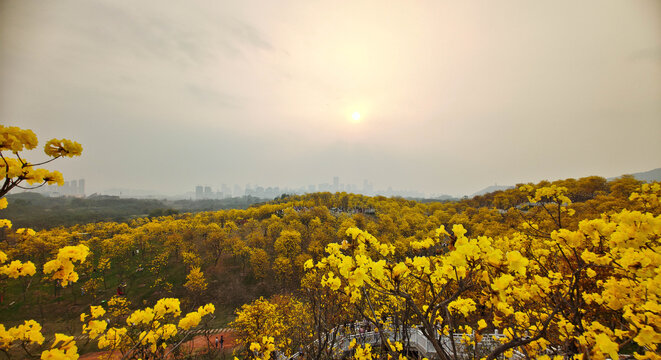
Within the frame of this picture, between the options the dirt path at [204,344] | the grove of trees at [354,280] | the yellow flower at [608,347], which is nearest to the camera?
the yellow flower at [608,347]

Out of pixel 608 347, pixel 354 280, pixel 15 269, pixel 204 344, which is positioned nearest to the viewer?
pixel 608 347

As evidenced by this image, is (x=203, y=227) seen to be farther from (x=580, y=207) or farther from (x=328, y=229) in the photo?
(x=580, y=207)

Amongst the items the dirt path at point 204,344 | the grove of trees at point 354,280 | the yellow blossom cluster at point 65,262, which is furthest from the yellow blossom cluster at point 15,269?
the dirt path at point 204,344

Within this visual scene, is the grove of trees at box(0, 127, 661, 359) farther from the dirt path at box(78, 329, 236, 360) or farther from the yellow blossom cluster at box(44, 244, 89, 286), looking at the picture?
the dirt path at box(78, 329, 236, 360)

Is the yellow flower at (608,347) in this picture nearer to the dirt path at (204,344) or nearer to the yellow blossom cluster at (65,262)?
the yellow blossom cluster at (65,262)

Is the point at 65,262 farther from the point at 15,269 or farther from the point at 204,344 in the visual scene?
the point at 204,344

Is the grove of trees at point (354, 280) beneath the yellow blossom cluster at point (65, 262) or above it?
beneath

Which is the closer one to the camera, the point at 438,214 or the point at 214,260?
the point at 214,260

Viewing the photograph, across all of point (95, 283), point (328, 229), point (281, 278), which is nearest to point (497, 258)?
point (281, 278)

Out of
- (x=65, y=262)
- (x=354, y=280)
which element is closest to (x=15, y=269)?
(x=65, y=262)

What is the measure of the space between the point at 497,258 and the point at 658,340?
2.28m

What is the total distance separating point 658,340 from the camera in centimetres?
275

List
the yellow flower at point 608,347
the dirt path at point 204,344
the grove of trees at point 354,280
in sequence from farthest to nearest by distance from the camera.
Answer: the dirt path at point 204,344
the grove of trees at point 354,280
the yellow flower at point 608,347

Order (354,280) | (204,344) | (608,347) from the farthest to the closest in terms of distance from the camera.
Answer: (204,344) → (354,280) → (608,347)
